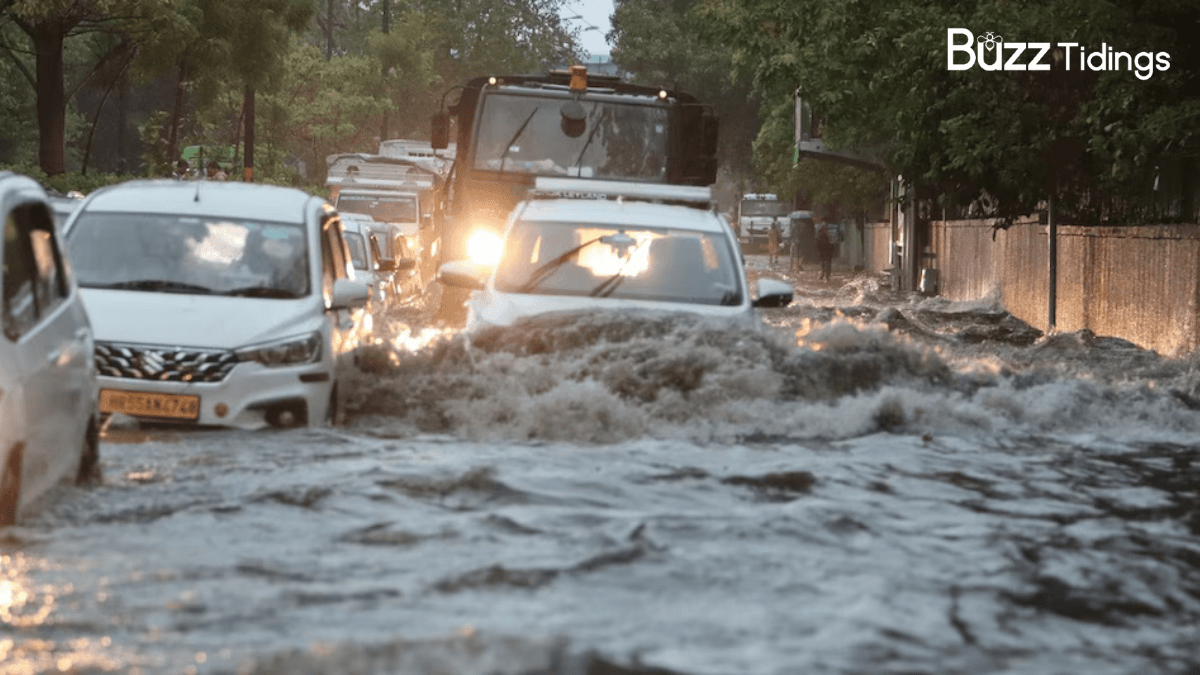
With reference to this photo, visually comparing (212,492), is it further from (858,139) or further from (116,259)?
(858,139)

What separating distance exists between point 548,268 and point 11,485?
6504 mm

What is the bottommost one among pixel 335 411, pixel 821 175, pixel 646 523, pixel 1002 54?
pixel 646 523

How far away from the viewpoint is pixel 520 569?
7.46m

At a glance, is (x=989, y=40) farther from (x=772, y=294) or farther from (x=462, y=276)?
(x=462, y=276)

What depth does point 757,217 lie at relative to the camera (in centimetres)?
7675

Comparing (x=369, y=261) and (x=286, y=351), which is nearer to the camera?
(x=286, y=351)

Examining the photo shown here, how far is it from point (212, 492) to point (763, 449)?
10.9 ft

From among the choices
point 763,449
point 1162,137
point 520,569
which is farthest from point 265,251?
point 1162,137

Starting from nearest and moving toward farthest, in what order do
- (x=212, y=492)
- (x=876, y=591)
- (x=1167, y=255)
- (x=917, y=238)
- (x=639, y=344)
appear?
(x=876, y=591) < (x=212, y=492) < (x=639, y=344) < (x=1167, y=255) < (x=917, y=238)

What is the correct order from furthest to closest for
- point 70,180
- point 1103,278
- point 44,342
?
point 70,180 → point 1103,278 → point 44,342

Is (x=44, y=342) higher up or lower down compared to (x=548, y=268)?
lower down

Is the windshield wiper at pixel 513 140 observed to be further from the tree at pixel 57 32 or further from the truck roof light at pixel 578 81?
the tree at pixel 57 32

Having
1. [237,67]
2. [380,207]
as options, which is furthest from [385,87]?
[380,207]

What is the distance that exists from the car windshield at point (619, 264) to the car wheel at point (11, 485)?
609 cm
